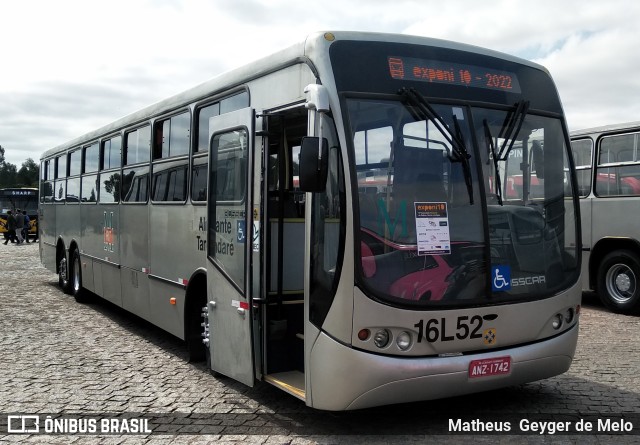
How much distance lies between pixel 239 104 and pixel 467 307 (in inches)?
114

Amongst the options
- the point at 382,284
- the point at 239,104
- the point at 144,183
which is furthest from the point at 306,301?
the point at 144,183

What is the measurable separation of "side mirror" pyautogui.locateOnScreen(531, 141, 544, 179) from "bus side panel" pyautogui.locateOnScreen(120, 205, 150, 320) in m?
5.10

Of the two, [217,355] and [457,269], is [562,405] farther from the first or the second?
[217,355]

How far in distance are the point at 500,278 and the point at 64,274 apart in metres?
11.2

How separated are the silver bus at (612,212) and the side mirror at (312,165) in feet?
26.3

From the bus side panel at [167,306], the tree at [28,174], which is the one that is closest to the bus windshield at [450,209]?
the bus side panel at [167,306]

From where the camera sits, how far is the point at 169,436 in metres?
5.34

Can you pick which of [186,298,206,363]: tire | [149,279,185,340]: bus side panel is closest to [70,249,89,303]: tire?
[149,279,185,340]: bus side panel

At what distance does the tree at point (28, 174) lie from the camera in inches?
5197

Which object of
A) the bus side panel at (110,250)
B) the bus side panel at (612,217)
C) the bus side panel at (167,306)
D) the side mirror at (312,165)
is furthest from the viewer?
the bus side panel at (612,217)

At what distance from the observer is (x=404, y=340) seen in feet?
16.1

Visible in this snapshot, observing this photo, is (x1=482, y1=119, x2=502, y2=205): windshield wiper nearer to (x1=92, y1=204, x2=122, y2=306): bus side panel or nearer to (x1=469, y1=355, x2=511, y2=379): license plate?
(x1=469, y1=355, x2=511, y2=379): license plate

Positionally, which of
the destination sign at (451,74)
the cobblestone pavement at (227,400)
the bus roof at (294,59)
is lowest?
the cobblestone pavement at (227,400)

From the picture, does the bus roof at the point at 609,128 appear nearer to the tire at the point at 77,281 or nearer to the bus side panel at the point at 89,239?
the bus side panel at the point at 89,239
